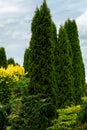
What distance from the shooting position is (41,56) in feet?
67.5

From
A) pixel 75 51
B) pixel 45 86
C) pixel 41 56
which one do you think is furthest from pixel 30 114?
pixel 75 51

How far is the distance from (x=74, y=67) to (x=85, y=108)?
574 inches

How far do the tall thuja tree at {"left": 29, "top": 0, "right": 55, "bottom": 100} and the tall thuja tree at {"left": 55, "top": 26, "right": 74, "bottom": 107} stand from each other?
395 centimetres

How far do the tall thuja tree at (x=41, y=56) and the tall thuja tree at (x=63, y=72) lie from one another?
3.95 metres

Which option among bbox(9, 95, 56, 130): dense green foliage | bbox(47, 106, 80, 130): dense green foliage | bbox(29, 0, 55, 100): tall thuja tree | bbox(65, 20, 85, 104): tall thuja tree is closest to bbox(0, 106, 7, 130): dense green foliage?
bbox(9, 95, 56, 130): dense green foliage

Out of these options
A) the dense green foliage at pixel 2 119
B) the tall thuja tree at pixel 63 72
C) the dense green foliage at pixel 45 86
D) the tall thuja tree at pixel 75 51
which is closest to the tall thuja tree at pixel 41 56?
the dense green foliage at pixel 45 86

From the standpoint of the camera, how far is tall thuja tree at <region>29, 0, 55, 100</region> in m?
20.2

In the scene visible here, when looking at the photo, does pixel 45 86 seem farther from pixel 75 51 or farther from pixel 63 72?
pixel 75 51

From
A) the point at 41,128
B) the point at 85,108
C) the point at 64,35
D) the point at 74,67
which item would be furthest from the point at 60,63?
the point at 85,108

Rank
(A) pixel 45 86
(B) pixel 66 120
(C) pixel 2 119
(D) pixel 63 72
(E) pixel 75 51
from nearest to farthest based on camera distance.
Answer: (B) pixel 66 120
(C) pixel 2 119
(A) pixel 45 86
(D) pixel 63 72
(E) pixel 75 51

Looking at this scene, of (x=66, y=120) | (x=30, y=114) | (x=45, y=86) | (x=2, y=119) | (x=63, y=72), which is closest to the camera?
(x=30, y=114)

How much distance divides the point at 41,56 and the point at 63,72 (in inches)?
189

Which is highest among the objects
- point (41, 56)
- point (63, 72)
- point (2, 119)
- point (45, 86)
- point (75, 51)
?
point (75, 51)

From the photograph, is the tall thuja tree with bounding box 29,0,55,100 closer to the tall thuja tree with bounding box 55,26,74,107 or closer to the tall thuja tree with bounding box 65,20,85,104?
the tall thuja tree with bounding box 55,26,74,107
